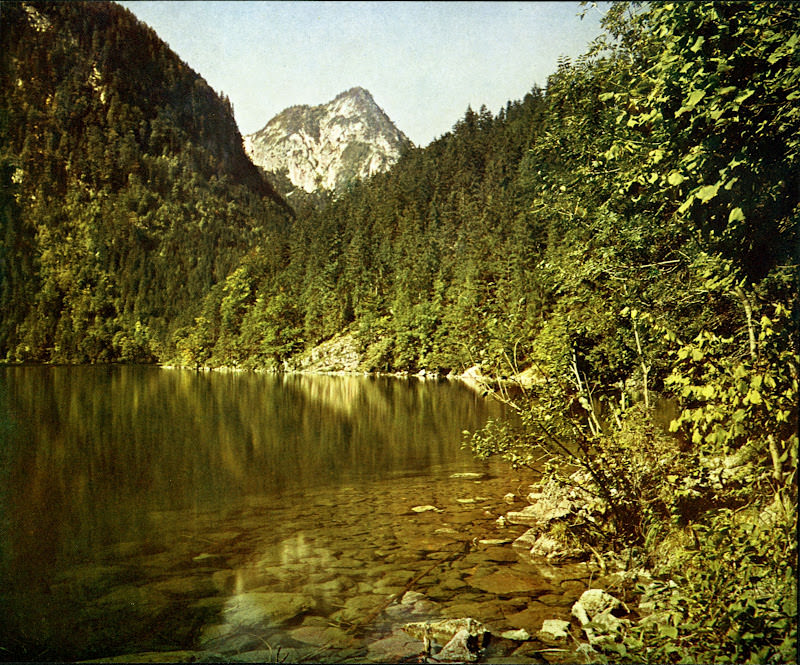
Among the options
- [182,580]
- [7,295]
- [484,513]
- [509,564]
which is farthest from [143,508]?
[7,295]

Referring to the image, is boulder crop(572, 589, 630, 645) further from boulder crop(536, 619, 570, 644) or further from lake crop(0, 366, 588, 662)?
lake crop(0, 366, 588, 662)

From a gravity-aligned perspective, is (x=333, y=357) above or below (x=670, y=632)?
above

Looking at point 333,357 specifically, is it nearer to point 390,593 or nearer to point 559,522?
point 559,522

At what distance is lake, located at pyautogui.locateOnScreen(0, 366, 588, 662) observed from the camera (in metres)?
7.65

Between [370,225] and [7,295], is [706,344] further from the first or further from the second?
[7,295]

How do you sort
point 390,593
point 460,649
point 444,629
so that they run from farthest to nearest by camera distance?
point 390,593, point 444,629, point 460,649

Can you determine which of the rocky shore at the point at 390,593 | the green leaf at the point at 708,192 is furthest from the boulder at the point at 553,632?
the green leaf at the point at 708,192

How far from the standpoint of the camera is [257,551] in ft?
36.6

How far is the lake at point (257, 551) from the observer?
7.65 meters

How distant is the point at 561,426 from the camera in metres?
8.62

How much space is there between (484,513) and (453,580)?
4.05 m

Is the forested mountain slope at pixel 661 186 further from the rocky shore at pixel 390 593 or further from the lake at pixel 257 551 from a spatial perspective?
the lake at pixel 257 551

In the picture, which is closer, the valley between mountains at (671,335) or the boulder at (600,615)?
the valley between mountains at (671,335)

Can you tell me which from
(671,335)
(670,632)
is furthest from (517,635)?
(671,335)
